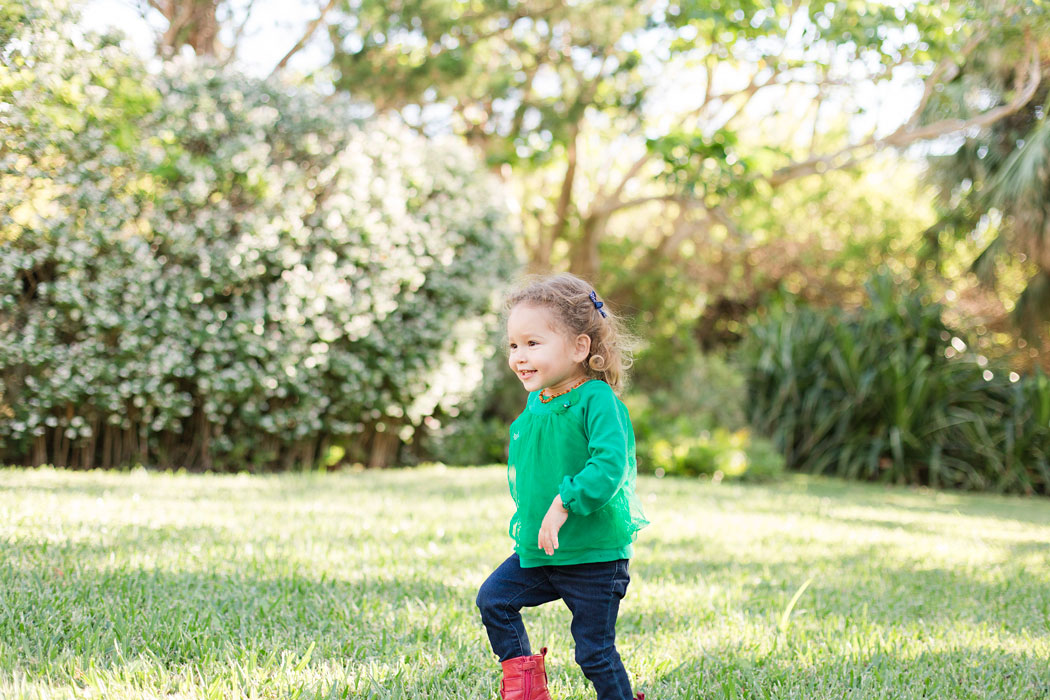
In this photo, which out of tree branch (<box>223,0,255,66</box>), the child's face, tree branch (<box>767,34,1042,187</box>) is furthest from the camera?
tree branch (<box>223,0,255,66</box>)

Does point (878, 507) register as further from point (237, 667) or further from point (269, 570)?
point (237, 667)

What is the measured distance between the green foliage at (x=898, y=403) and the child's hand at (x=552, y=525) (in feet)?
29.1

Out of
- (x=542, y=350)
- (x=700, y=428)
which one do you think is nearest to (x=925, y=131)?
(x=700, y=428)

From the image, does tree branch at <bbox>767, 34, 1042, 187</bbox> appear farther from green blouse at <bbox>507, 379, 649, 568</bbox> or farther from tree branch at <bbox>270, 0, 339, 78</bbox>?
green blouse at <bbox>507, 379, 649, 568</bbox>

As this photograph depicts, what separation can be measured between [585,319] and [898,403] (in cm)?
882

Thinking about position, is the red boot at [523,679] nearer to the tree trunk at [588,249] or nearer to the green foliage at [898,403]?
the green foliage at [898,403]

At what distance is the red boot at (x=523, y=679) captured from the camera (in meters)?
2.23

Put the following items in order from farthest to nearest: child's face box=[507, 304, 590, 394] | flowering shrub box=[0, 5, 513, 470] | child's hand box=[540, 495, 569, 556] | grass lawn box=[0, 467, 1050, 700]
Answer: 1. flowering shrub box=[0, 5, 513, 470]
2. grass lawn box=[0, 467, 1050, 700]
3. child's face box=[507, 304, 590, 394]
4. child's hand box=[540, 495, 569, 556]

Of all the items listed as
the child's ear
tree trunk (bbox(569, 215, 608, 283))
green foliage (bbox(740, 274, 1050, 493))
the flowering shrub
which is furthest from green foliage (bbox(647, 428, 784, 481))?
the child's ear

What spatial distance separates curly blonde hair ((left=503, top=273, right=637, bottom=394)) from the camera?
2.31 metres

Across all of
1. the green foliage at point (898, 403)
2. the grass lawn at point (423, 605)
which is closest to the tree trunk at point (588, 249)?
the green foliage at point (898, 403)

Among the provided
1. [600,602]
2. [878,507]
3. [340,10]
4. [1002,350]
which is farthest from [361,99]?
[1002,350]

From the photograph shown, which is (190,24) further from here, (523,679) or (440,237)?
(523,679)

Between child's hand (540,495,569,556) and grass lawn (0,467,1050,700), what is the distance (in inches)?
Result: 23.7
